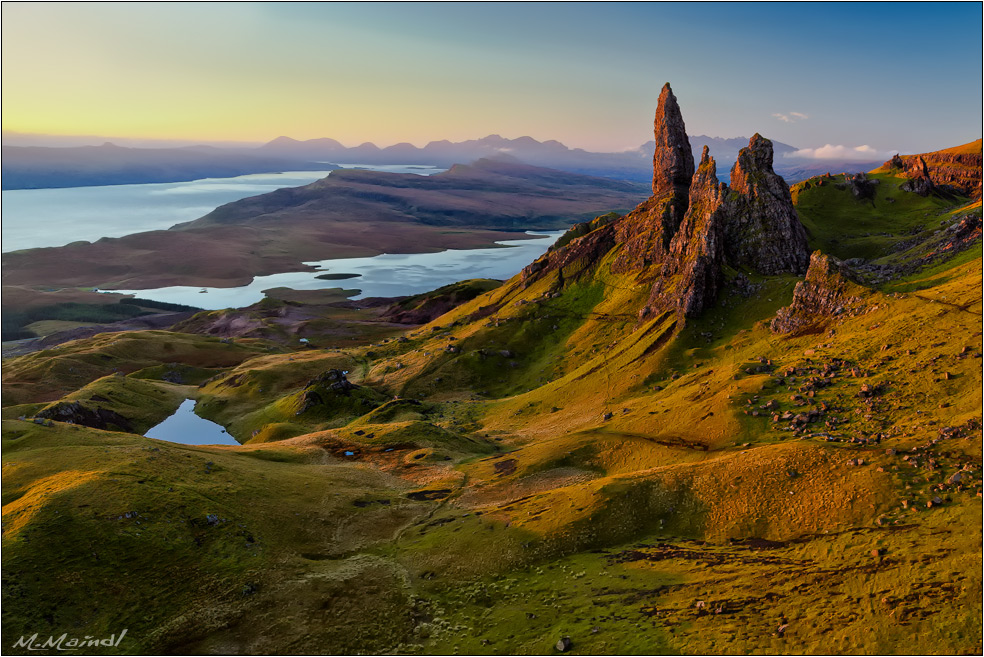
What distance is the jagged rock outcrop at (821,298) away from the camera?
94250mm

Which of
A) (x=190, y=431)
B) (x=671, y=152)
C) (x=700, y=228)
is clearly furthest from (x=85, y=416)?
(x=671, y=152)

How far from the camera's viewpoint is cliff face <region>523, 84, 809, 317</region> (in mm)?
130875

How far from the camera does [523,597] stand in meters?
51.3

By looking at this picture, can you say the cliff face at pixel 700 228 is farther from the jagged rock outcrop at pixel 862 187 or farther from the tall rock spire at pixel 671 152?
the jagged rock outcrop at pixel 862 187

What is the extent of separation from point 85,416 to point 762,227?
168874 mm

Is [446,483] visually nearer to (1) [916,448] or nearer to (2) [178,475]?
(2) [178,475]

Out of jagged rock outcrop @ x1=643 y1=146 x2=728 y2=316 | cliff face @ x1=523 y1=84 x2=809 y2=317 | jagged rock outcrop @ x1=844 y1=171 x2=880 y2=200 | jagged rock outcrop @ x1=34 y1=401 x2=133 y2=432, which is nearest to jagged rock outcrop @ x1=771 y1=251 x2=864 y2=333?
jagged rock outcrop @ x1=643 y1=146 x2=728 y2=316

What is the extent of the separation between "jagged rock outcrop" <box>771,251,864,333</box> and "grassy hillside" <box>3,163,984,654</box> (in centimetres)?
161

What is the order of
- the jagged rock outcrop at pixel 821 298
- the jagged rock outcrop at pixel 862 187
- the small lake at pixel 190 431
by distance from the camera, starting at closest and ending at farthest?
1. the jagged rock outcrop at pixel 821 298
2. the small lake at pixel 190 431
3. the jagged rock outcrop at pixel 862 187

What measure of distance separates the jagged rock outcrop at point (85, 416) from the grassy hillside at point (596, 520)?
54059 millimetres

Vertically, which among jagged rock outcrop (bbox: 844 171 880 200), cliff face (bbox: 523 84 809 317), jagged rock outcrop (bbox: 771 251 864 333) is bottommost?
jagged rock outcrop (bbox: 771 251 864 333)

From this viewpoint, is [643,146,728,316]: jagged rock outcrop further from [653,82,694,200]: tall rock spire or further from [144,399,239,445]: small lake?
[144,399,239,445]: small lake

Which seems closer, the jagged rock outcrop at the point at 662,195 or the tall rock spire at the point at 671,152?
the jagged rock outcrop at the point at 662,195

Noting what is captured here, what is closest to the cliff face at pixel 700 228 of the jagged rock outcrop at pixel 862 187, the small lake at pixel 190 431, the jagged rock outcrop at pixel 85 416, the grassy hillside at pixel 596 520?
the grassy hillside at pixel 596 520
